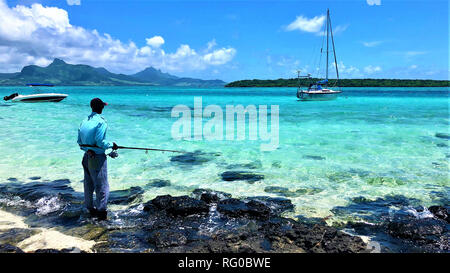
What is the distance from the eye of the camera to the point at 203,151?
13.3 m

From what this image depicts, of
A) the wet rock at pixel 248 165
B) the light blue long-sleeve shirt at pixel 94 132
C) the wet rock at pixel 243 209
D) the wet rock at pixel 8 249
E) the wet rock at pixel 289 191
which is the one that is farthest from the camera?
the wet rock at pixel 248 165

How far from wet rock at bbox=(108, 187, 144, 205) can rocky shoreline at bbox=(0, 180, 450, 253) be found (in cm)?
4

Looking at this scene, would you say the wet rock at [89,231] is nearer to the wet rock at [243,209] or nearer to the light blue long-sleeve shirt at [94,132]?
the light blue long-sleeve shirt at [94,132]

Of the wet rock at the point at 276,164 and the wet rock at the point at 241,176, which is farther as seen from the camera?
the wet rock at the point at 276,164

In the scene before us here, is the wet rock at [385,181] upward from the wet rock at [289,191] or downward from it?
upward

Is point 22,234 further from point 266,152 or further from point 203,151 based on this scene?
point 266,152

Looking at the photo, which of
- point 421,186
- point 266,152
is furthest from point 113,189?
point 421,186

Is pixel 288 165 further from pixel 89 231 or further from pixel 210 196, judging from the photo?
pixel 89 231

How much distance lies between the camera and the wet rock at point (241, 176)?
926 cm

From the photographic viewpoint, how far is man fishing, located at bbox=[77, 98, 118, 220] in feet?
17.8

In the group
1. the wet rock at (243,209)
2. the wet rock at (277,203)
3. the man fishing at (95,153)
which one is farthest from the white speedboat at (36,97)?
the wet rock at (243,209)

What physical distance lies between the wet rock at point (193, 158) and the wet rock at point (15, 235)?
238 inches

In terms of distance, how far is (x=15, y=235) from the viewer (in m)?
5.38

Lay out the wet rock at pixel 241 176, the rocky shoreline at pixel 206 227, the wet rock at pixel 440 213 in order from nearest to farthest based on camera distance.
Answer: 1. the rocky shoreline at pixel 206 227
2. the wet rock at pixel 440 213
3. the wet rock at pixel 241 176
